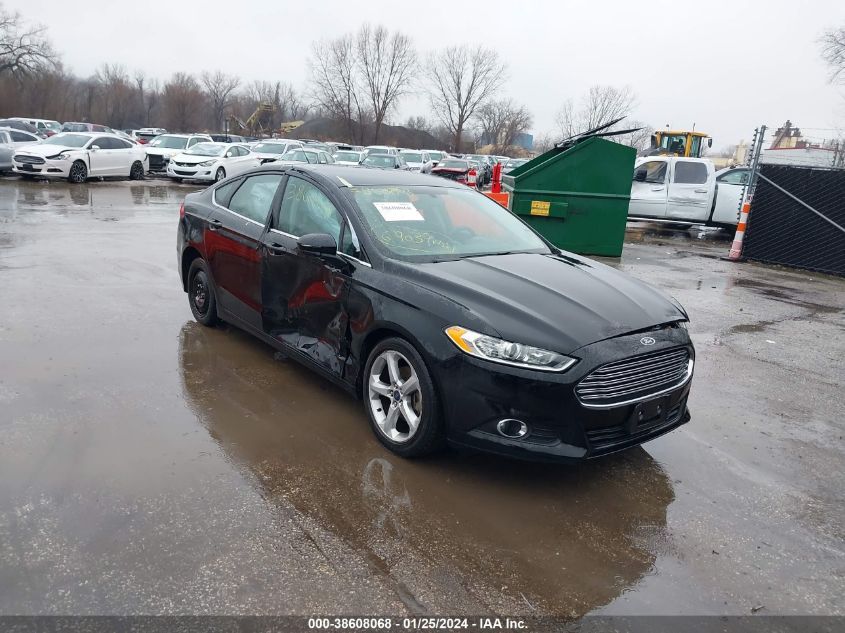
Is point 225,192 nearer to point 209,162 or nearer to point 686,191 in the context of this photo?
point 686,191

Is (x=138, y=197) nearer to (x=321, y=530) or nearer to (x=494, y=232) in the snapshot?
(x=494, y=232)

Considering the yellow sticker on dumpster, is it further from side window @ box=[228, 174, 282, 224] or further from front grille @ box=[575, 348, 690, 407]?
front grille @ box=[575, 348, 690, 407]

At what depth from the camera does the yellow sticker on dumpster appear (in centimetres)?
1156

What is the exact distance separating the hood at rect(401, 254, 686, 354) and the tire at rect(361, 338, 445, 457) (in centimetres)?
41

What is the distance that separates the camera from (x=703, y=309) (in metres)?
8.29

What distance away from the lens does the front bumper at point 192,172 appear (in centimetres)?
2192

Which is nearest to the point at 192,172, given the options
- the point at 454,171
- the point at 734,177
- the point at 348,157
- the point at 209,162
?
the point at 209,162

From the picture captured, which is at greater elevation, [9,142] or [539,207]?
[9,142]

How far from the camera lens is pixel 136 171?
22.5 meters

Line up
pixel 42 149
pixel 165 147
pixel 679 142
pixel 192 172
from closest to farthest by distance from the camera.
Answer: pixel 42 149 → pixel 192 172 → pixel 165 147 → pixel 679 142

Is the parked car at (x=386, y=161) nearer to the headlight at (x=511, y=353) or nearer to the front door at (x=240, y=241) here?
the front door at (x=240, y=241)

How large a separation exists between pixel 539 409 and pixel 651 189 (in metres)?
14.3

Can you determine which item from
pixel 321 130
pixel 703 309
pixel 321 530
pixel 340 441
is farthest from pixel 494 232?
pixel 321 130

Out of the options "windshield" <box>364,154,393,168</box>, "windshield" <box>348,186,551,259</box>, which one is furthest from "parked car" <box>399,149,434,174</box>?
"windshield" <box>348,186,551,259</box>
